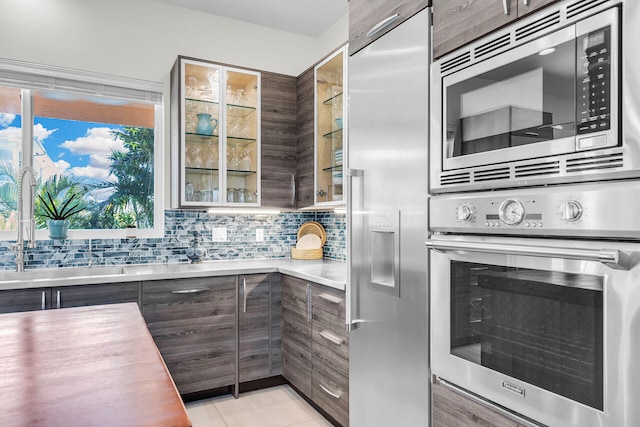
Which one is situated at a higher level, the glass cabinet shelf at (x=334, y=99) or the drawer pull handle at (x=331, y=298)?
the glass cabinet shelf at (x=334, y=99)

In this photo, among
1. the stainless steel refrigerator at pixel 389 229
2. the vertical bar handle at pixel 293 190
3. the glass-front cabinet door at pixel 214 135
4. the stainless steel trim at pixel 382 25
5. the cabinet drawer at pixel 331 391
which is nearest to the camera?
the stainless steel refrigerator at pixel 389 229

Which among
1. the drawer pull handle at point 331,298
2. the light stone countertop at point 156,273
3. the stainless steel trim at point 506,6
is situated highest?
the stainless steel trim at point 506,6

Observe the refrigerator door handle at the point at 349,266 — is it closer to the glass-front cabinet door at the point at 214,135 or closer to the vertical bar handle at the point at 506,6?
the vertical bar handle at the point at 506,6

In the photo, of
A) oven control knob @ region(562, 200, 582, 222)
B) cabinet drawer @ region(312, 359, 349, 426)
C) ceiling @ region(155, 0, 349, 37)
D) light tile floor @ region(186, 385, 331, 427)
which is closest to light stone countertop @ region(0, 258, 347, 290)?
cabinet drawer @ region(312, 359, 349, 426)

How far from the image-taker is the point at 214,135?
3.21m

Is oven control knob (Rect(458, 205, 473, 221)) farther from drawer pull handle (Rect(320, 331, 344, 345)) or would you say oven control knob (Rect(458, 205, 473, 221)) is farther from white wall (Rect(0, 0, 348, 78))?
white wall (Rect(0, 0, 348, 78))

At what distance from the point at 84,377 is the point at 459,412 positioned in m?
1.13

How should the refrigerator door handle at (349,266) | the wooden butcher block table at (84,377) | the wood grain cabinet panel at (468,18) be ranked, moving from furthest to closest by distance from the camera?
the refrigerator door handle at (349,266), the wood grain cabinet panel at (468,18), the wooden butcher block table at (84,377)

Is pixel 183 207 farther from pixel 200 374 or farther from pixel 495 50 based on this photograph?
pixel 495 50

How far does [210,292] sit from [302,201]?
38.8 inches

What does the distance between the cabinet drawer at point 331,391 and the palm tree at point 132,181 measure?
174 centimetres

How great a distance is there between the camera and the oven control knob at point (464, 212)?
139 cm

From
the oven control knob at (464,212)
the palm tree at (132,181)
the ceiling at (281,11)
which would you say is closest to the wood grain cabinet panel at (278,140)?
the ceiling at (281,11)

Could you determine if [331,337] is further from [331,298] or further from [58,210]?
[58,210]
